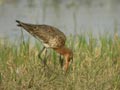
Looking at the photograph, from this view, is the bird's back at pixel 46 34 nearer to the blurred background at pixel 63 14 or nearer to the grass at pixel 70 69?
the grass at pixel 70 69

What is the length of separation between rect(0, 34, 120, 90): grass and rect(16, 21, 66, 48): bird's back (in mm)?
199

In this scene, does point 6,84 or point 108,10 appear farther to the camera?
point 108,10

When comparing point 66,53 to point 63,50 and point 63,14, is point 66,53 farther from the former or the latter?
point 63,14

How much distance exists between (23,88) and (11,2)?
7.07 m

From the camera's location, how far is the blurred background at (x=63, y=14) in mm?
10420

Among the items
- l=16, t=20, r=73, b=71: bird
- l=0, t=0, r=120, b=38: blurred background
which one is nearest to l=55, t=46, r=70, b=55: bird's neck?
l=16, t=20, r=73, b=71: bird

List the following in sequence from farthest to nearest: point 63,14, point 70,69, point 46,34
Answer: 1. point 63,14
2. point 46,34
3. point 70,69

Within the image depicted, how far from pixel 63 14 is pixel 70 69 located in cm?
538

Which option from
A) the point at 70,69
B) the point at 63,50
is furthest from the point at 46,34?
the point at 70,69

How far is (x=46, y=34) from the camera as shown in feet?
23.1

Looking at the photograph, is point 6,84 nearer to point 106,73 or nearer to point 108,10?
point 106,73

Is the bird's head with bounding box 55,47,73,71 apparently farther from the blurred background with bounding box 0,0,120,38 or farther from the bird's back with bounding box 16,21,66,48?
the blurred background with bounding box 0,0,120,38

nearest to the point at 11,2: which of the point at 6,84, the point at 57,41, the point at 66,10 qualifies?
the point at 66,10

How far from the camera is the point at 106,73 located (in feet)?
21.5
